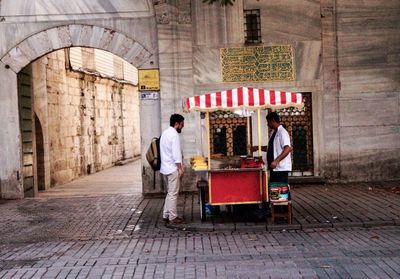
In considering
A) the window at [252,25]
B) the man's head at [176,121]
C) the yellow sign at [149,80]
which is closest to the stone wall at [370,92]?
the window at [252,25]

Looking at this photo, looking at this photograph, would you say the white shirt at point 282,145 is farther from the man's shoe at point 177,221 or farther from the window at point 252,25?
the window at point 252,25

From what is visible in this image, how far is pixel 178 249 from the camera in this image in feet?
27.2

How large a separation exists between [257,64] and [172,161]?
4.97 meters

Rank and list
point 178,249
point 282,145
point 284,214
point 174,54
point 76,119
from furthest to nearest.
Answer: point 76,119
point 174,54
point 282,145
point 284,214
point 178,249

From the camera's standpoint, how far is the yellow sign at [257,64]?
14.4m

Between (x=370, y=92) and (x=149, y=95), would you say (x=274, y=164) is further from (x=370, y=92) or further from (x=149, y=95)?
(x=370, y=92)

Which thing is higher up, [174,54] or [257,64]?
[174,54]

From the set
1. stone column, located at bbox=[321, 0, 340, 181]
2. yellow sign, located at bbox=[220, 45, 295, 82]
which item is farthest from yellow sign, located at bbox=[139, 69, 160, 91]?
stone column, located at bbox=[321, 0, 340, 181]

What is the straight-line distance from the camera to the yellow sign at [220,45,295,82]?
47.1 ft

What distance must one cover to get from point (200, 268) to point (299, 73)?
8.38 metres

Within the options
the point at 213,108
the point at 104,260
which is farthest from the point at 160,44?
the point at 104,260

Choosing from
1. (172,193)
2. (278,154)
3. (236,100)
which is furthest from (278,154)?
(172,193)

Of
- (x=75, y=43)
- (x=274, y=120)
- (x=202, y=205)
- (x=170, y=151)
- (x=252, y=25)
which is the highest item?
(x=252, y=25)

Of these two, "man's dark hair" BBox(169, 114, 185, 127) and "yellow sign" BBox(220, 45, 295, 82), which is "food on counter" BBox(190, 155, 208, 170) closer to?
"man's dark hair" BBox(169, 114, 185, 127)
